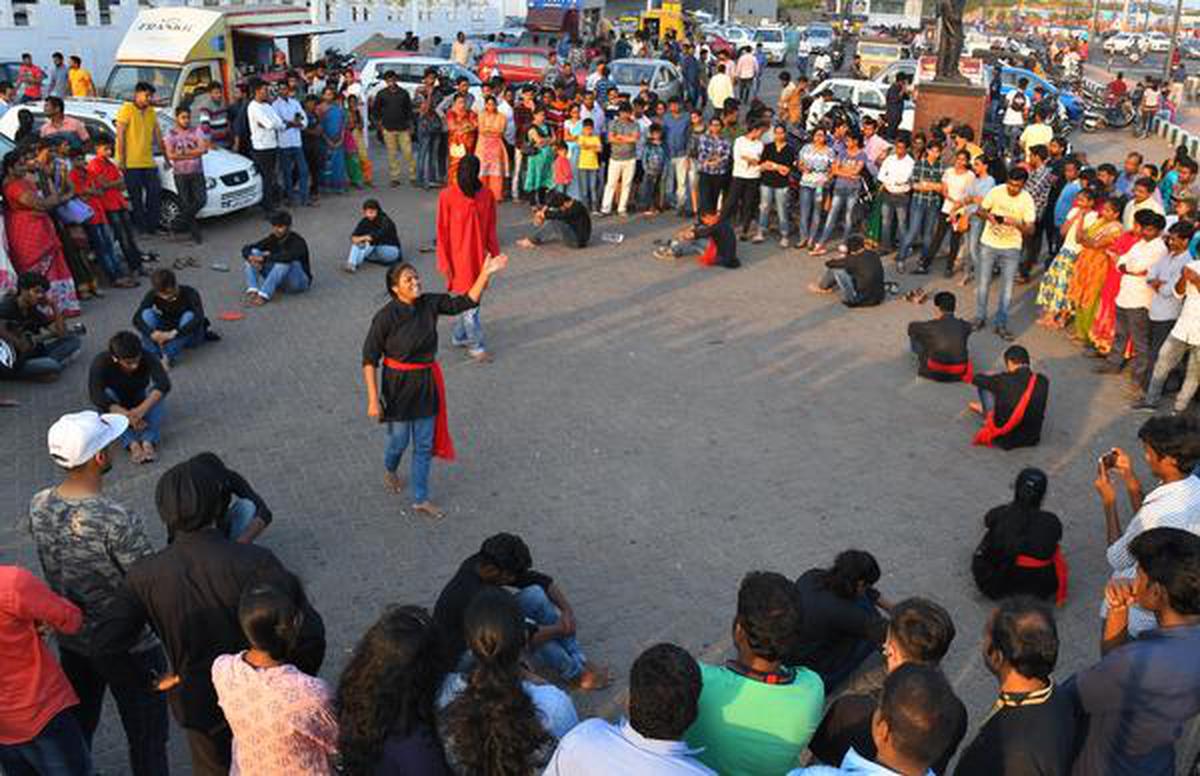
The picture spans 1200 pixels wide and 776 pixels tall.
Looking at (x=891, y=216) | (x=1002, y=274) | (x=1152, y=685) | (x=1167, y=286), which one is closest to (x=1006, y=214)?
(x=1002, y=274)

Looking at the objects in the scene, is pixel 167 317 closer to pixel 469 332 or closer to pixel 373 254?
pixel 469 332

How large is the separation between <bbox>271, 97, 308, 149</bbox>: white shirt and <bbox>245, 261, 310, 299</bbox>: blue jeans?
3.76 m

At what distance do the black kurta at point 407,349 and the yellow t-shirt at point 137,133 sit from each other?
762 cm

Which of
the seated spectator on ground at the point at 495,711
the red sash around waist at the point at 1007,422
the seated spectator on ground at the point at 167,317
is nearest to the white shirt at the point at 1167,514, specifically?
the red sash around waist at the point at 1007,422

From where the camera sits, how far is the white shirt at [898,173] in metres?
12.6

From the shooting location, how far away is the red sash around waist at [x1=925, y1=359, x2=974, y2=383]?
945 centimetres

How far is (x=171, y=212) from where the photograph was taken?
43.2ft

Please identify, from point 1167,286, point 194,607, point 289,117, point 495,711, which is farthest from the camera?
point 289,117

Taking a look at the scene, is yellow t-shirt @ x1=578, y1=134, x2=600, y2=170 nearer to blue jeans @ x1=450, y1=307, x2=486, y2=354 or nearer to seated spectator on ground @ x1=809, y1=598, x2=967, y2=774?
blue jeans @ x1=450, y1=307, x2=486, y2=354

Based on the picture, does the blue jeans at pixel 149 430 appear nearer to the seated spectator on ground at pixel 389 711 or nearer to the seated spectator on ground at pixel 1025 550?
the seated spectator on ground at pixel 389 711

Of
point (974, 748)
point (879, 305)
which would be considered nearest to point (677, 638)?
point (974, 748)

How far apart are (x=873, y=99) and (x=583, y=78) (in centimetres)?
729

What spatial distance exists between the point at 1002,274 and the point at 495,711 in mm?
9169

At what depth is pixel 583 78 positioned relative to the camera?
24.5 meters
